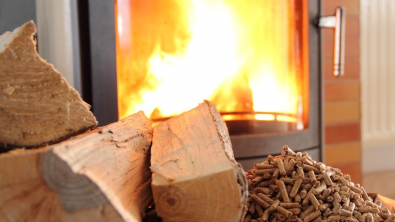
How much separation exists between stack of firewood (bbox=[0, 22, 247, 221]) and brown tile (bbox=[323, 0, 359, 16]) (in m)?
1.18

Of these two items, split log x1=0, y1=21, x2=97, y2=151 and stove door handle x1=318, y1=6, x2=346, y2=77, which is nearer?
split log x1=0, y1=21, x2=97, y2=151

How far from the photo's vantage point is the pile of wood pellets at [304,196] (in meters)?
0.84

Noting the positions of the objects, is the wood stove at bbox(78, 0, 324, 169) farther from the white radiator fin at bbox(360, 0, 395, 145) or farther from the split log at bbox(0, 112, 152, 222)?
the white radiator fin at bbox(360, 0, 395, 145)

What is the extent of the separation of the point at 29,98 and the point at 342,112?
5.23 ft

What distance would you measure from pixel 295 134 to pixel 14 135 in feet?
3.21

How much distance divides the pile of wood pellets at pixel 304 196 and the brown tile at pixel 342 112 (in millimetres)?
940

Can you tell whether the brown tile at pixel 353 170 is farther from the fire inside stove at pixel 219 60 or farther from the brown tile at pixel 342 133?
the fire inside stove at pixel 219 60

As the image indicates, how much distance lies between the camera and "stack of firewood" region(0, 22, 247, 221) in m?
0.56

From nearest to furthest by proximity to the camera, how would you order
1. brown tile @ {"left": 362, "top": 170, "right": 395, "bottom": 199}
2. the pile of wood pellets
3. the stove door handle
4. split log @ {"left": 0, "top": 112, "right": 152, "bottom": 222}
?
split log @ {"left": 0, "top": 112, "right": 152, "bottom": 222}, the pile of wood pellets, the stove door handle, brown tile @ {"left": 362, "top": 170, "right": 395, "bottom": 199}

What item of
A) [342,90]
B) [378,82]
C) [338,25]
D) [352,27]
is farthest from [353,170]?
[338,25]

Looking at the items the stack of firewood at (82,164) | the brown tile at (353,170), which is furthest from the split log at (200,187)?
the brown tile at (353,170)

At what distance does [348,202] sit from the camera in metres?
0.87

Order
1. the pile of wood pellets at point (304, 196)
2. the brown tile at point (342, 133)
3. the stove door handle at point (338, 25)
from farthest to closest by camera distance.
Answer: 1. the brown tile at point (342, 133)
2. the stove door handle at point (338, 25)
3. the pile of wood pellets at point (304, 196)

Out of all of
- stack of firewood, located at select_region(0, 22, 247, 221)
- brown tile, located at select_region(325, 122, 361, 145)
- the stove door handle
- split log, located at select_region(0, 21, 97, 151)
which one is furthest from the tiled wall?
split log, located at select_region(0, 21, 97, 151)
